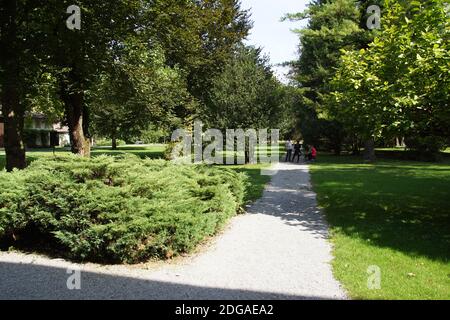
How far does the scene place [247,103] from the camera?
2377cm

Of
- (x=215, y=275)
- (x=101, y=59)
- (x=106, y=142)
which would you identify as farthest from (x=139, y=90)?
(x=106, y=142)

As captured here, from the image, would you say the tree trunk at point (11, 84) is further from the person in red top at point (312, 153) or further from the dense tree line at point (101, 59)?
the person in red top at point (312, 153)

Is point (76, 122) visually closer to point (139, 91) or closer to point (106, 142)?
point (139, 91)

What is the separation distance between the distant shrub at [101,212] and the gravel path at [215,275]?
13.7 inches

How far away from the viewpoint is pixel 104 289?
5.43 metres

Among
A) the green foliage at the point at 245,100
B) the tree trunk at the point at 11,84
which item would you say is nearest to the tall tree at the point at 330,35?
the green foliage at the point at 245,100

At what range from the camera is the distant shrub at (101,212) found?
6434 mm

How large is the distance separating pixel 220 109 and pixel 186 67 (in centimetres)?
759

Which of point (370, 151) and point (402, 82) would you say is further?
point (370, 151)

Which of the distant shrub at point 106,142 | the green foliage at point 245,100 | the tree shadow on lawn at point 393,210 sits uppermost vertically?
the green foliage at point 245,100

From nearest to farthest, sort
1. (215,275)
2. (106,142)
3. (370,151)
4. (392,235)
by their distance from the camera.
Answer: (215,275) → (392,235) → (370,151) → (106,142)

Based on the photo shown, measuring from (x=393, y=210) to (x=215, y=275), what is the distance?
7.05 metres
